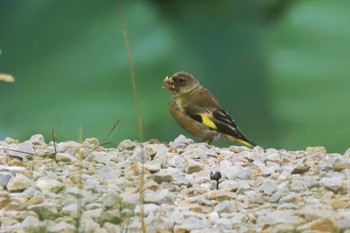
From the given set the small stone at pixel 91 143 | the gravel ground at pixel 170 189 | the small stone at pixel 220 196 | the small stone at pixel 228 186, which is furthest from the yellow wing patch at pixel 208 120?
the small stone at pixel 220 196

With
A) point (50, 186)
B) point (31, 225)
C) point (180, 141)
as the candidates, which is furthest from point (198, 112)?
point (31, 225)

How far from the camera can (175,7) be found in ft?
16.0

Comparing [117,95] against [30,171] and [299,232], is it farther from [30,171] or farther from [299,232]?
[299,232]

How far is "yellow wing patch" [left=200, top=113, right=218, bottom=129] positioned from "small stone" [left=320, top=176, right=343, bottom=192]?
1.24 metres

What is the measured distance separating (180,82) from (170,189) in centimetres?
138

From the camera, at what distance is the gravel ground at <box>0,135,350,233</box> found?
125 inches

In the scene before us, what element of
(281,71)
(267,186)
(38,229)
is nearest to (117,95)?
(281,71)

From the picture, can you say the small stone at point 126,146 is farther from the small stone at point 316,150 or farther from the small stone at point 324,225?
the small stone at point 324,225

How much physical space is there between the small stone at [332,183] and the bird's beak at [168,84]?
1419mm

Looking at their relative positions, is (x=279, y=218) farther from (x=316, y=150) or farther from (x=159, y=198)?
(x=316, y=150)

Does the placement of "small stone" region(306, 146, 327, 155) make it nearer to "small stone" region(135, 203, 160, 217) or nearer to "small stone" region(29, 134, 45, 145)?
"small stone" region(29, 134, 45, 145)

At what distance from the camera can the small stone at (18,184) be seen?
3.56 meters

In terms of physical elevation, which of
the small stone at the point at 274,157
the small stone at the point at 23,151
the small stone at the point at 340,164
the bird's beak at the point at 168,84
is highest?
the bird's beak at the point at 168,84

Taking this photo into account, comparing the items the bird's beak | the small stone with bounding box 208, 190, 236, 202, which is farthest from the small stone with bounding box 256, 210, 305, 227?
the bird's beak
